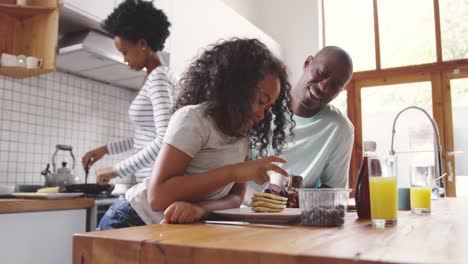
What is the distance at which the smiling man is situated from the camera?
1.92 meters

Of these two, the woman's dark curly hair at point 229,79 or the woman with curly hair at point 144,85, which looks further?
the woman with curly hair at point 144,85

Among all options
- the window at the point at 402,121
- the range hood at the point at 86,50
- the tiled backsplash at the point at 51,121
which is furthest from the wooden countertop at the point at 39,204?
the window at the point at 402,121

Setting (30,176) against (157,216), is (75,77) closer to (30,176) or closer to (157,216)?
(30,176)

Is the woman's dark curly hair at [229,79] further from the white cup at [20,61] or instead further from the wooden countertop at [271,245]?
the white cup at [20,61]

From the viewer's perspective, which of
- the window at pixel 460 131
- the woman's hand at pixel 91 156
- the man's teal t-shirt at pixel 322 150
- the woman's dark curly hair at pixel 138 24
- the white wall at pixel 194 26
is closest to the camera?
the woman's dark curly hair at pixel 138 24

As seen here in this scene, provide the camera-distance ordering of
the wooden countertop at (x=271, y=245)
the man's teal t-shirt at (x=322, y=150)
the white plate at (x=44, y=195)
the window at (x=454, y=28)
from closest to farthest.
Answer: the wooden countertop at (x=271, y=245) < the white plate at (x=44, y=195) < the man's teal t-shirt at (x=322, y=150) < the window at (x=454, y=28)

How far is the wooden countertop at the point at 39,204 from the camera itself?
1.65 metres

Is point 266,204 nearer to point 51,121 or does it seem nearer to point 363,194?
point 363,194

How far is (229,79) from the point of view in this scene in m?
1.22

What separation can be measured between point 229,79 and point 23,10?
1472 mm

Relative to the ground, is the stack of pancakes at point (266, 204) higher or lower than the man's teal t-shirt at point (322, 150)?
lower

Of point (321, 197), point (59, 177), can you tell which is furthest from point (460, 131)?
point (321, 197)

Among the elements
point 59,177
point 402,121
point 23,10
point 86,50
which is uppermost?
point 23,10

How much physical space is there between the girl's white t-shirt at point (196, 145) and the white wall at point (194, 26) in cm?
149
